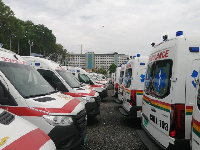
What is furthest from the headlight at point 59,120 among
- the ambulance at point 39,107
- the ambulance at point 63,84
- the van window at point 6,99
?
the ambulance at point 63,84

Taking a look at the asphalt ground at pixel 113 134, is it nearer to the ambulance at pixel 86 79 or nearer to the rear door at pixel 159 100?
the rear door at pixel 159 100

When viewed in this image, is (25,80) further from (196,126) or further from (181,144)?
(196,126)

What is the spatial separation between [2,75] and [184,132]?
3119 mm

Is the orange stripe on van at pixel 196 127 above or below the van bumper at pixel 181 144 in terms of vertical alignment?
above

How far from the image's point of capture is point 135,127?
7.80 meters

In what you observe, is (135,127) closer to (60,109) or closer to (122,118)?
(122,118)

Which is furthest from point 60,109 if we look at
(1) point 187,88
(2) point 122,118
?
(2) point 122,118

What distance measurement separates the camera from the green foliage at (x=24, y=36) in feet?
133

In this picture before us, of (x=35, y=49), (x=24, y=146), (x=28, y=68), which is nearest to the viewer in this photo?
(x=24, y=146)

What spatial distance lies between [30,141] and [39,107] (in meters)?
1.59

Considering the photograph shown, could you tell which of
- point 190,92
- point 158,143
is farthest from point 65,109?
point 190,92

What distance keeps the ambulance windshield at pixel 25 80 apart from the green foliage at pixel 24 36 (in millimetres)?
38469

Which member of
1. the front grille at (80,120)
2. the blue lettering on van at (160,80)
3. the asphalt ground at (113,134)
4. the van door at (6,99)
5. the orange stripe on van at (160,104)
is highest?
the blue lettering on van at (160,80)

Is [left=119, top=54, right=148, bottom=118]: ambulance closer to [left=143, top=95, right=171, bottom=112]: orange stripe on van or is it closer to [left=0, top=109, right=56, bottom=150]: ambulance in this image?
[left=143, top=95, right=171, bottom=112]: orange stripe on van
